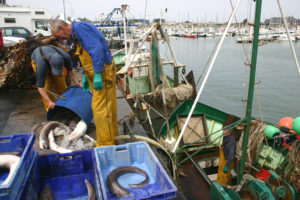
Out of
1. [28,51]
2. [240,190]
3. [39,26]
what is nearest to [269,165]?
[240,190]

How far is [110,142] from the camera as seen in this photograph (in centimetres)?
340

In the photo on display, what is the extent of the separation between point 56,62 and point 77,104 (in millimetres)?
906

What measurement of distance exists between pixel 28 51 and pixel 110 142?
178 inches

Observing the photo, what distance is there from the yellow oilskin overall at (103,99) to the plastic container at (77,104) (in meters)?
0.69

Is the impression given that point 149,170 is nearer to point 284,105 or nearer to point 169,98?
point 169,98

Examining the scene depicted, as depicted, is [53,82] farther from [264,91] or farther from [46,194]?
[264,91]

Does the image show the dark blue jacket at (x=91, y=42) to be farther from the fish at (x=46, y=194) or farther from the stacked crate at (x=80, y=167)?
the fish at (x=46, y=194)

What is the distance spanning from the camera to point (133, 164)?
2842 millimetres

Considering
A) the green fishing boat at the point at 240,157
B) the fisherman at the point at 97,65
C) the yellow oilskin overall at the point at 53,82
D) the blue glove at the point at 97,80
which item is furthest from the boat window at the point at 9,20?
the blue glove at the point at 97,80

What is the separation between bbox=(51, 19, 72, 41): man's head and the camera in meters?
3.12

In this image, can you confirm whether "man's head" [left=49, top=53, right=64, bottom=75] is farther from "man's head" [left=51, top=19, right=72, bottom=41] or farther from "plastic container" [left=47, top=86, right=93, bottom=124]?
"man's head" [left=51, top=19, right=72, bottom=41]

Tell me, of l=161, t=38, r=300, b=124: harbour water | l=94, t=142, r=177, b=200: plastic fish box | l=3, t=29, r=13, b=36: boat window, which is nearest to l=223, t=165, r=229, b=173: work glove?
l=94, t=142, r=177, b=200: plastic fish box

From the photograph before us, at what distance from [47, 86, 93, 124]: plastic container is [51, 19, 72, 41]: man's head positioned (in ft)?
3.83

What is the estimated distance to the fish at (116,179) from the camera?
2.15 meters
